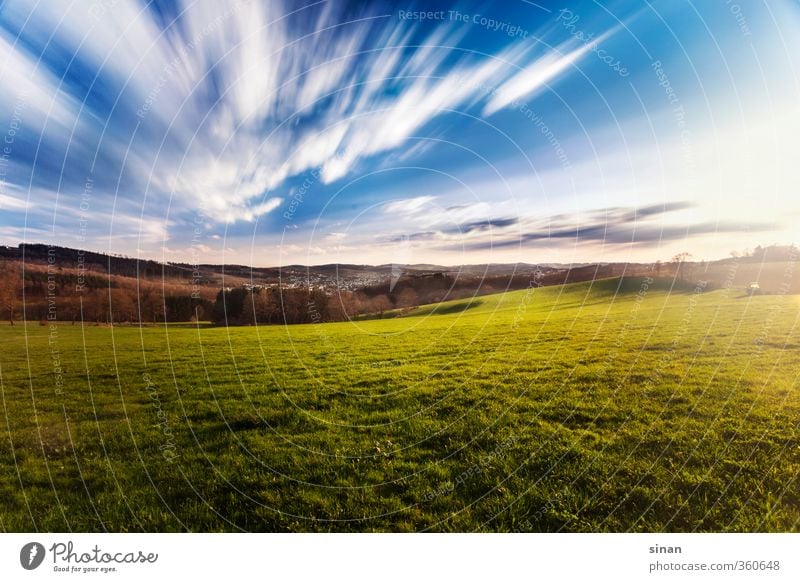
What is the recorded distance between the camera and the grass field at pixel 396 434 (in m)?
4.93

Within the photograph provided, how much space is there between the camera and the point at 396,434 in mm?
6137

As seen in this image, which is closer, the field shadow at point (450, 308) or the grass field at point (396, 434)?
the grass field at point (396, 434)

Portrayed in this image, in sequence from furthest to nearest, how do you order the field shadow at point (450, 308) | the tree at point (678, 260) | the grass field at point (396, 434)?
1. the field shadow at point (450, 308)
2. the tree at point (678, 260)
3. the grass field at point (396, 434)

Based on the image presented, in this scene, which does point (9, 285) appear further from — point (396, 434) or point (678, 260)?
point (678, 260)

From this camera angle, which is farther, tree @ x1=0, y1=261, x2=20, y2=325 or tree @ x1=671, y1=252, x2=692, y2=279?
tree @ x1=671, y1=252, x2=692, y2=279

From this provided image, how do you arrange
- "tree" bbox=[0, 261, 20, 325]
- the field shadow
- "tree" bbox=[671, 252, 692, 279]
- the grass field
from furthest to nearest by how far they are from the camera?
the field shadow, "tree" bbox=[671, 252, 692, 279], "tree" bbox=[0, 261, 20, 325], the grass field

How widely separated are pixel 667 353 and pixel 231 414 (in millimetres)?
9098

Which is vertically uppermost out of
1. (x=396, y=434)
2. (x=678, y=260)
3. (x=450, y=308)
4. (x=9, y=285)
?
(x=678, y=260)

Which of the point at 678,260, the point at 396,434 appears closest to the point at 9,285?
the point at 396,434

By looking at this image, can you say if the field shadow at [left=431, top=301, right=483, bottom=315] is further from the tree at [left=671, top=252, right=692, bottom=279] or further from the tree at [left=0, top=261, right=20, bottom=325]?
the tree at [left=0, top=261, right=20, bottom=325]

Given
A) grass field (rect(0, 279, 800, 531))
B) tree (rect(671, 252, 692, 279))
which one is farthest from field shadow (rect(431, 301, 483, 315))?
tree (rect(671, 252, 692, 279))

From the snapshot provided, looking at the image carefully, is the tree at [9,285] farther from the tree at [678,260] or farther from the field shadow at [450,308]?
the tree at [678,260]

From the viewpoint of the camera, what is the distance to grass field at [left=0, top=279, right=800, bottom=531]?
4.93m

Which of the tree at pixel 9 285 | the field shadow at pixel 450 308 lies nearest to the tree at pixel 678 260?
the field shadow at pixel 450 308
